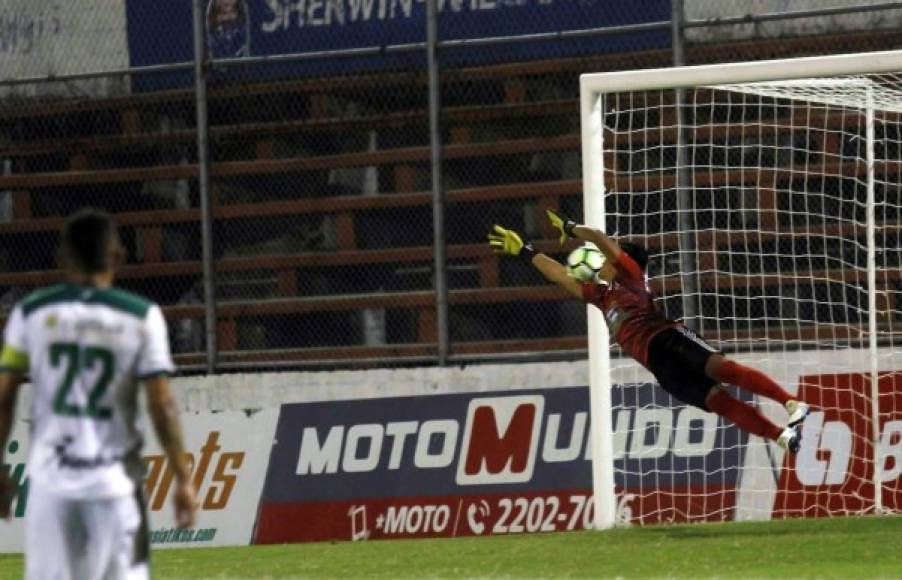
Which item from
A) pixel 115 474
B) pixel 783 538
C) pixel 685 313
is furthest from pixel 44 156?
pixel 115 474

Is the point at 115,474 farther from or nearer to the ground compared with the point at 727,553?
farther from the ground

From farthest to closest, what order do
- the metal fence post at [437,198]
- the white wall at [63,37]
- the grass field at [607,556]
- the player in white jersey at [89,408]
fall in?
the white wall at [63,37]
the metal fence post at [437,198]
the grass field at [607,556]
the player in white jersey at [89,408]

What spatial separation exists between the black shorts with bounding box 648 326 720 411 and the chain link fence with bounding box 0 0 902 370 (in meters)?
2.10

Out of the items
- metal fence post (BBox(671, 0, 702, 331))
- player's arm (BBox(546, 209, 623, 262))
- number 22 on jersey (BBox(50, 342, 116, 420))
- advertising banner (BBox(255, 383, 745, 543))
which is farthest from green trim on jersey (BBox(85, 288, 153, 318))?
advertising banner (BBox(255, 383, 745, 543))

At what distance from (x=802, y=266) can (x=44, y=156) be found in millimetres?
7012

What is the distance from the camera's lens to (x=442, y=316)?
16000 mm

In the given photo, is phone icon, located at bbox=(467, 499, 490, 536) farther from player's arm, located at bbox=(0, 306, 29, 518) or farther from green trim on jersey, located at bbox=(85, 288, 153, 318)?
green trim on jersey, located at bbox=(85, 288, 153, 318)

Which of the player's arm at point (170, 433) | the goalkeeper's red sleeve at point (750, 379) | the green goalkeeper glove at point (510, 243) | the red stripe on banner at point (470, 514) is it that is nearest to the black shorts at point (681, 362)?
the goalkeeper's red sleeve at point (750, 379)

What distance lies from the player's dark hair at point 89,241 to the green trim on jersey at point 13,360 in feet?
1.07

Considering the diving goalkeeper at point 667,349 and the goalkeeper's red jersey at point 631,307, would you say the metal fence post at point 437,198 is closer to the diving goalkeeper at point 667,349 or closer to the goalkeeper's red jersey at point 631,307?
the diving goalkeeper at point 667,349

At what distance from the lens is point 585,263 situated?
13625 millimetres

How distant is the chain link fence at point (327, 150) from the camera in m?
16.3

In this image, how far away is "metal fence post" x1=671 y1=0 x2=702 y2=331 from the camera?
49.1 feet

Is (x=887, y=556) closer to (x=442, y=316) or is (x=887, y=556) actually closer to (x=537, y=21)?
(x=442, y=316)
